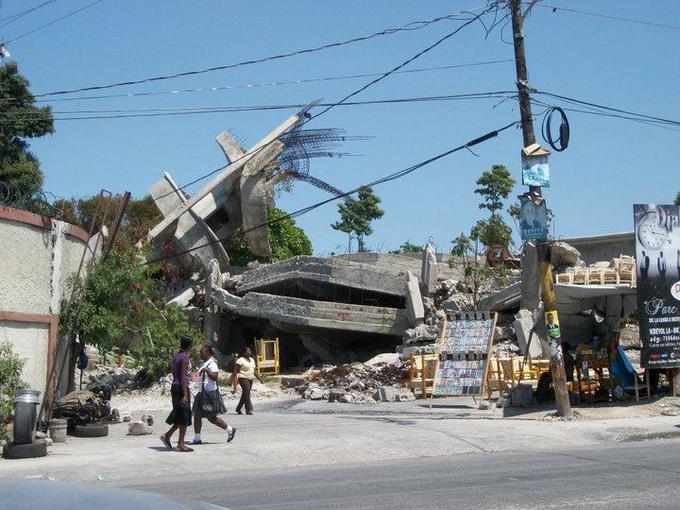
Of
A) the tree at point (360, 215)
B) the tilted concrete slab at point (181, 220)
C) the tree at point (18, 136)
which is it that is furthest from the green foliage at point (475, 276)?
the tree at point (360, 215)

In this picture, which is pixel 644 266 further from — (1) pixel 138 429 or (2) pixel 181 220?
(2) pixel 181 220

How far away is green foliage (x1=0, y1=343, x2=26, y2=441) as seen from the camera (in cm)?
1270

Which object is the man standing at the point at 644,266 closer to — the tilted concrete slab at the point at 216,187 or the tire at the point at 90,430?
the tire at the point at 90,430

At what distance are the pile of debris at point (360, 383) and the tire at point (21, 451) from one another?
1153 cm

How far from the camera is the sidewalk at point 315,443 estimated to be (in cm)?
1188

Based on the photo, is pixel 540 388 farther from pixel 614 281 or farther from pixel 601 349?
pixel 614 281

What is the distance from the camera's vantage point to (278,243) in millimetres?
42219

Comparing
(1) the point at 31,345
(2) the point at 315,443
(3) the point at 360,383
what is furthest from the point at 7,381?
(3) the point at 360,383

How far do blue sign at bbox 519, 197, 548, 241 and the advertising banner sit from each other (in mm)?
2511

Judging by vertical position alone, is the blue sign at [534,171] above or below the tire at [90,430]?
above

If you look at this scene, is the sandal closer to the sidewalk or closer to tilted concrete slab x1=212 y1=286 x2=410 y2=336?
the sidewalk

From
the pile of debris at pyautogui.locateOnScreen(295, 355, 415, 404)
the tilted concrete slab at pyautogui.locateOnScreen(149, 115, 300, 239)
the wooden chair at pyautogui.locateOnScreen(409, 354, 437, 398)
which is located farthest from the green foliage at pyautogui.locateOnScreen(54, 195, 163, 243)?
the wooden chair at pyautogui.locateOnScreen(409, 354, 437, 398)

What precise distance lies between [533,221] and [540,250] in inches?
23.1

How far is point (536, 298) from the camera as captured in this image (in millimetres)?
26812
